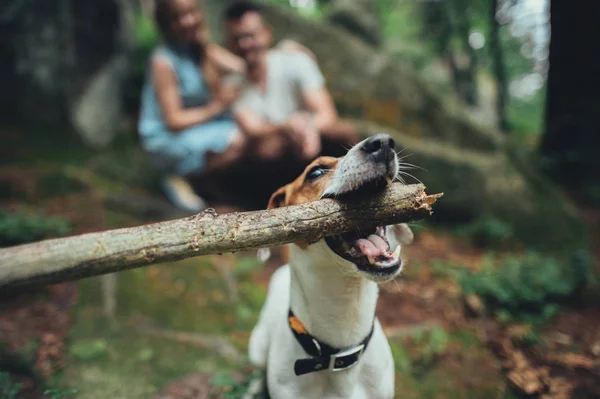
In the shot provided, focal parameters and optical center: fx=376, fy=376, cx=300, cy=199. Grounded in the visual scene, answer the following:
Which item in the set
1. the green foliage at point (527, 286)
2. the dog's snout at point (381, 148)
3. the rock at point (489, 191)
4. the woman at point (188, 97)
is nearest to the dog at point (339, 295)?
the dog's snout at point (381, 148)

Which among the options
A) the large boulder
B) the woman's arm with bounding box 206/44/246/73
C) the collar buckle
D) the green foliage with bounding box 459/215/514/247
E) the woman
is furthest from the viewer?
the large boulder

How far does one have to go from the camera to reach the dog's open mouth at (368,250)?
4.42ft

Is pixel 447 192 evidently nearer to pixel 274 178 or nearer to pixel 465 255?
pixel 465 255

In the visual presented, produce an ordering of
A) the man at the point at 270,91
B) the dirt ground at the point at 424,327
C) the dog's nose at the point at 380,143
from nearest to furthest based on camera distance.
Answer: the dog's nose at the point at 380,143, the dirt ground at the point at 424,327, the man at the point at 270,91

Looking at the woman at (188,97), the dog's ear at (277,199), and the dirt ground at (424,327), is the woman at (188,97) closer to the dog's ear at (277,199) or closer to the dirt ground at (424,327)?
the dirt ground at (424,327)

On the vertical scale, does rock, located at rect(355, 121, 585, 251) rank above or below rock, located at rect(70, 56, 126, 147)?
below

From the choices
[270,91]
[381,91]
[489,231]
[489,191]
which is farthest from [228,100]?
[489,191]

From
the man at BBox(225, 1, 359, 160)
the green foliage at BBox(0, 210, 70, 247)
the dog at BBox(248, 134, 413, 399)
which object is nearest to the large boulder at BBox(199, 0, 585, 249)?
the man at BBox(225, 1, 359, 160)

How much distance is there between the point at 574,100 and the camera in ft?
16.9

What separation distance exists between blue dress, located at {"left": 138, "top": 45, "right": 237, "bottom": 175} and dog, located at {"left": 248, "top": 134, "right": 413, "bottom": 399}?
174 centimetres

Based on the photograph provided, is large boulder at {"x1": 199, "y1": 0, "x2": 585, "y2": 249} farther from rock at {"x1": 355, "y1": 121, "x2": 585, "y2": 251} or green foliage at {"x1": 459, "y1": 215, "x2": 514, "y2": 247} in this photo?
green foliage at {"x1": 459, "y1": 215, "x2": 514, "y2": 247}

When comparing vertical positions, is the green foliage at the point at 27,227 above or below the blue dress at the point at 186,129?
below

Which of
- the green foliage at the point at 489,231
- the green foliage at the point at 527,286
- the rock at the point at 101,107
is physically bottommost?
the green foliage at the point at 489,231

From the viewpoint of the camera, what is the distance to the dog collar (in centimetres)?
165
